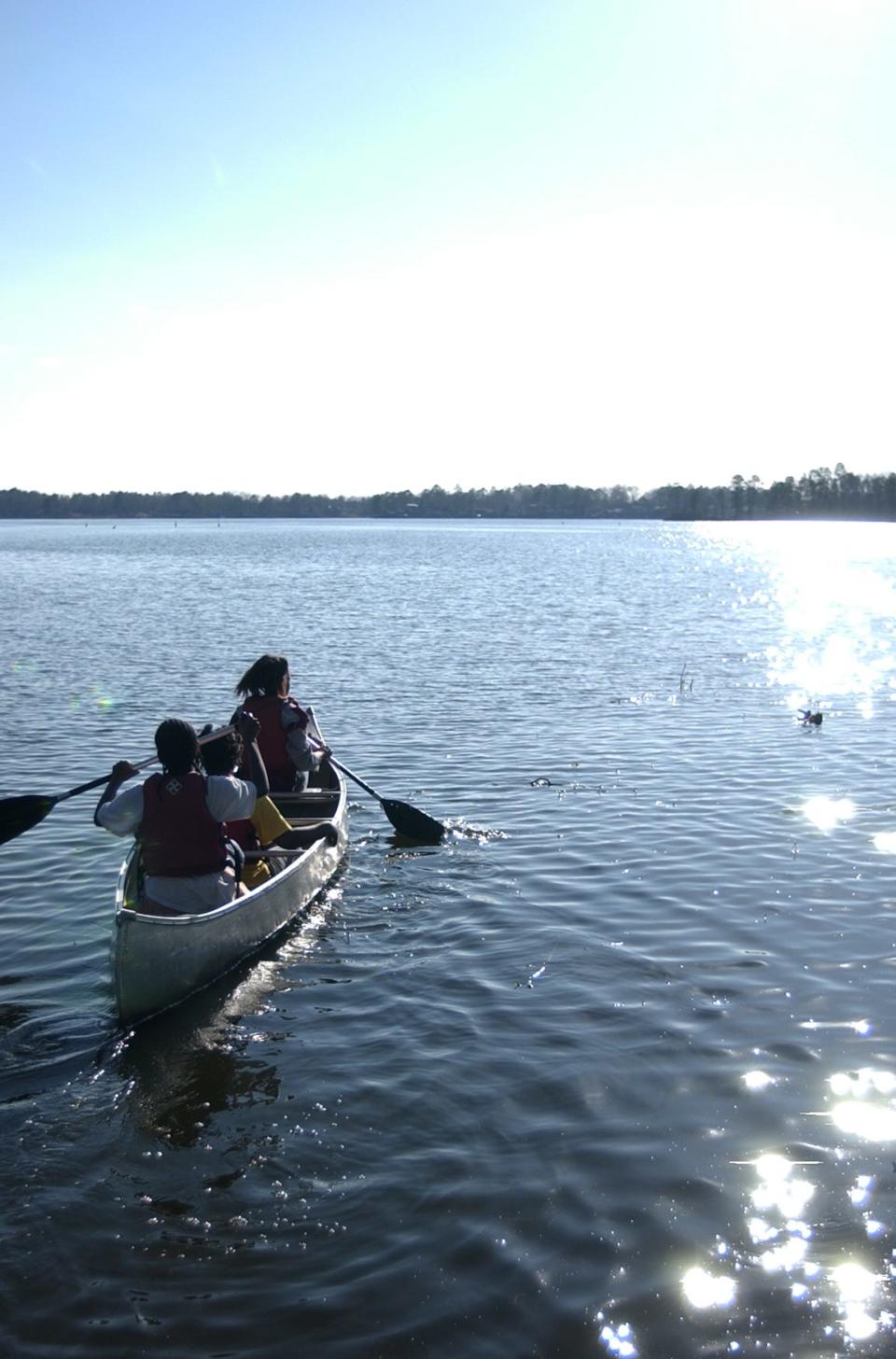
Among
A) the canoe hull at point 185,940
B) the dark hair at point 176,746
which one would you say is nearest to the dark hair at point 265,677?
the canoe hull at point 185,940

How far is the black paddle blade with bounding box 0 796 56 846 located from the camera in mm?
11680

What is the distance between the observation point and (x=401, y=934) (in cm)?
1083

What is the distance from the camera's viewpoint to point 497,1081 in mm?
7797

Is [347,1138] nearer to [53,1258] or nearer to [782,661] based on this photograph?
[53,1258]

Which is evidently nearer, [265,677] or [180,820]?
[180,820]

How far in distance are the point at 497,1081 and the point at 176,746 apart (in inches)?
129

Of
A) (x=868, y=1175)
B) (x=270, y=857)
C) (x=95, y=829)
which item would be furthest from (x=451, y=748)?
(x=868, y=1175)

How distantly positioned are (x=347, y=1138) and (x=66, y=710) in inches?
626

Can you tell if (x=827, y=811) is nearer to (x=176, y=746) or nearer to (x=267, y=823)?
(x=267, y=823)

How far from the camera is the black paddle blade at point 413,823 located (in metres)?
13.8

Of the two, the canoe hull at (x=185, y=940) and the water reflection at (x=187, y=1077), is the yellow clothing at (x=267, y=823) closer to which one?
the canoe hull at (x=185, y=940)

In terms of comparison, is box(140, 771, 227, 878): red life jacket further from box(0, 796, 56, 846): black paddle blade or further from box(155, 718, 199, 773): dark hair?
box(0, 796, 56, 846): black paddle blade

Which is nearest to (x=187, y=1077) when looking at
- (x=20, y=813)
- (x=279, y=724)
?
(x=20, y=813)

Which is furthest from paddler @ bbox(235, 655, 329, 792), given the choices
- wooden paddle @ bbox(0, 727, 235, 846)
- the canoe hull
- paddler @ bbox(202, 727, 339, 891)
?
the canoe hull
